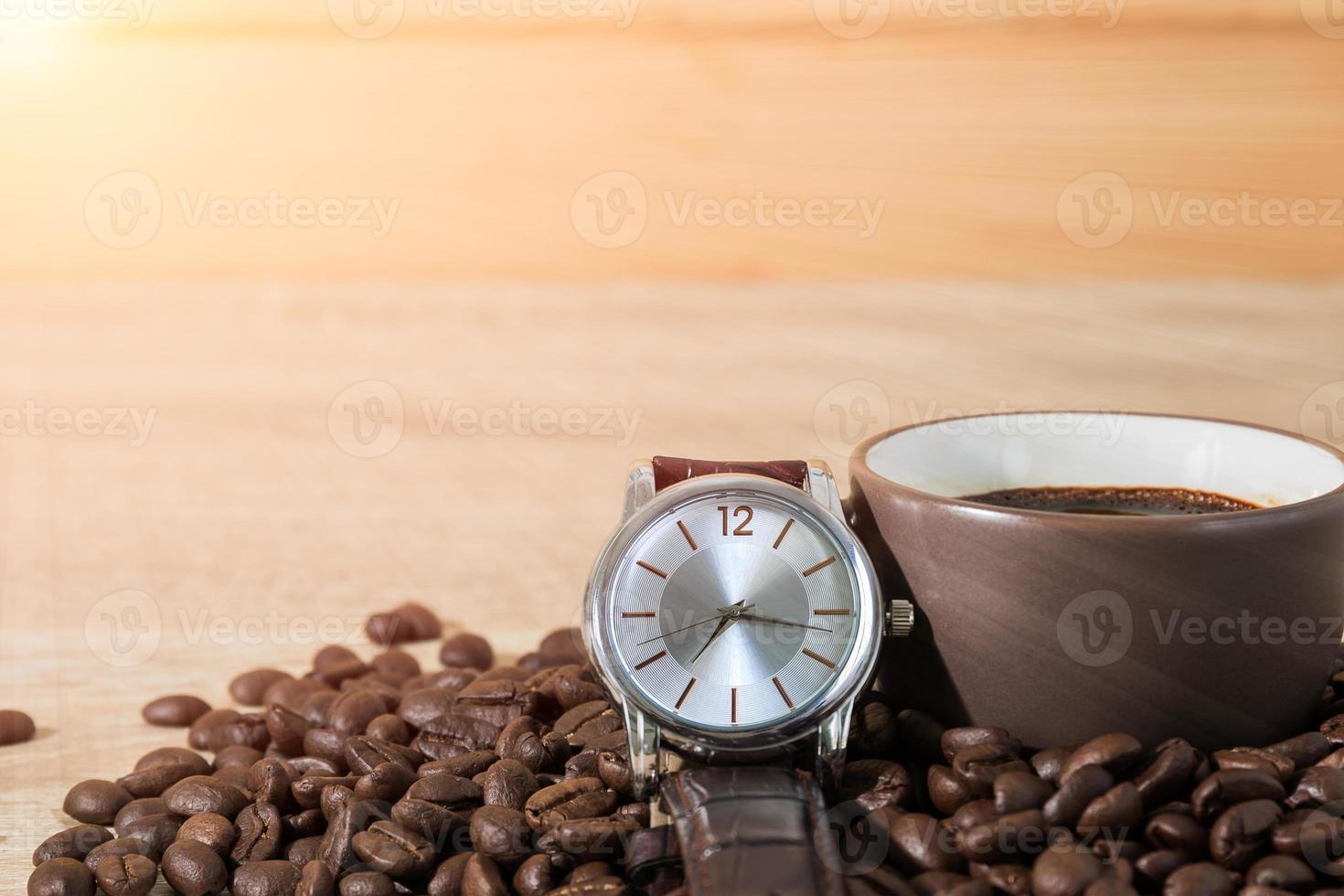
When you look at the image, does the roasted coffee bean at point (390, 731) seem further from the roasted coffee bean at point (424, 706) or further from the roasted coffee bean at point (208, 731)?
the roasted coffee bean at point (208, 731)

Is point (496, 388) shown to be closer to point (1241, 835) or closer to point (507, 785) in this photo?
point (507, 785)

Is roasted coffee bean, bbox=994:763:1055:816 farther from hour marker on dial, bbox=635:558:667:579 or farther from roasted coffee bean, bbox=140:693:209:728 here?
roasted coffee bean, bbox=140:693:209:728

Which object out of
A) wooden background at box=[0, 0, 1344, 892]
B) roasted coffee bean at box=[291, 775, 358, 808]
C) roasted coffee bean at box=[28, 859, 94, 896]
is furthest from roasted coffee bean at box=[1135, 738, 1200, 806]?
wooden background at box=[0, 0, 1344, 892]

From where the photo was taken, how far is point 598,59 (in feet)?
7.87

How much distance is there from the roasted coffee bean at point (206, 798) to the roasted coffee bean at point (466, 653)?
1.67 ft

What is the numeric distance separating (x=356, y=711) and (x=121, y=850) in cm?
31

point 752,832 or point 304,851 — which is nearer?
point 752,832

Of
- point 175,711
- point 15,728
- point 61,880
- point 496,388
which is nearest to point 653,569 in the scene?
point 61,880

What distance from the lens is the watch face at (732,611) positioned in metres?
1.19

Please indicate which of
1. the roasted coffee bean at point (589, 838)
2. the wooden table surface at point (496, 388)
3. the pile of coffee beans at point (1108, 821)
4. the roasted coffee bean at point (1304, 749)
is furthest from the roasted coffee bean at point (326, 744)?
the roasted coffee bean at point (1304, 749)

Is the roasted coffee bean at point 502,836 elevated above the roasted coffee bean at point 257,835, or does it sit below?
above

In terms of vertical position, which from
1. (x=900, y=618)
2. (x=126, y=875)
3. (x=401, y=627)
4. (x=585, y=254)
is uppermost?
(x=585, y=254)

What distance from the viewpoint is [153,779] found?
138 centimetres

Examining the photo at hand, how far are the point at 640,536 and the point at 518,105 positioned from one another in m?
1.41
